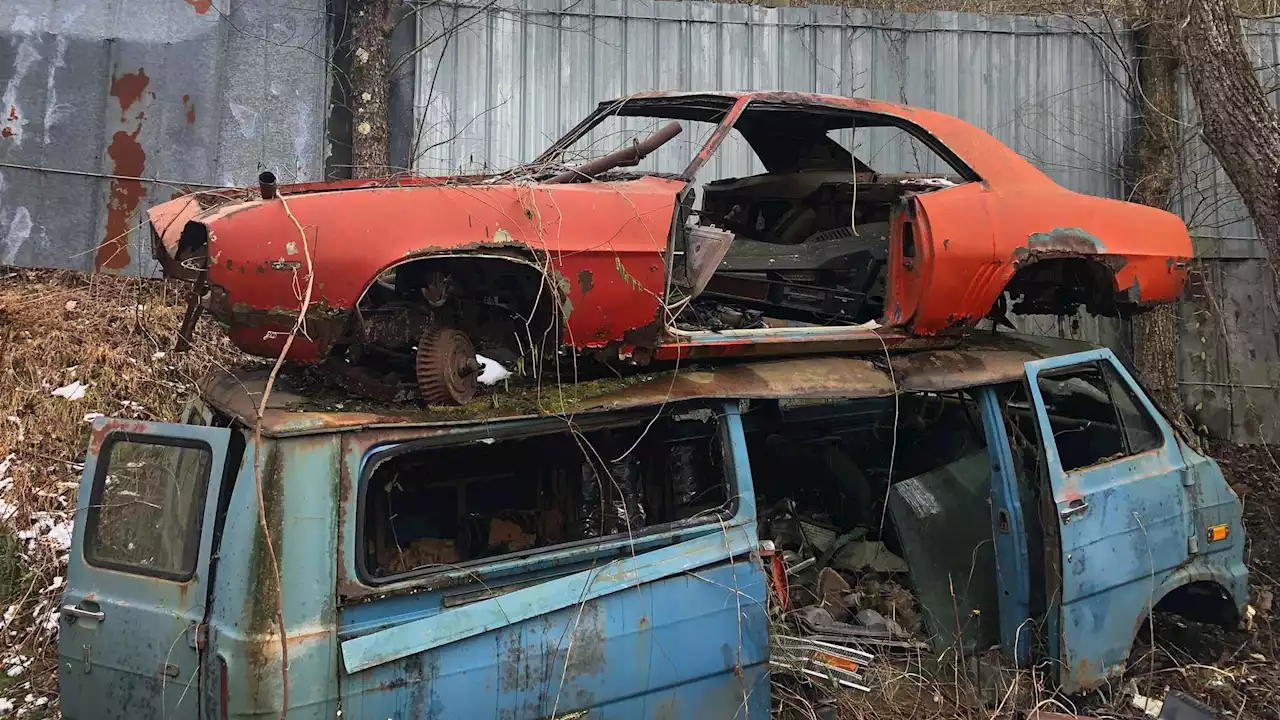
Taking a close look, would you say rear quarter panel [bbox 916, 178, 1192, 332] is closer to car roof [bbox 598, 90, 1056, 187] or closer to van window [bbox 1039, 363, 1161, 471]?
car roof [bbox 598, 90, 1056, 187]

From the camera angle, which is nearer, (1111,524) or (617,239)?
(617,239)

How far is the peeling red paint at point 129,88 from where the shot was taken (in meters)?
5.82

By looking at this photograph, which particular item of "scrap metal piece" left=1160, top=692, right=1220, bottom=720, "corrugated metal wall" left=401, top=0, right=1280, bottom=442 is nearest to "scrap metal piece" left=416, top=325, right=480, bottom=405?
"scrap metal piece" left=1160, top=692, right=1220, bottom=720

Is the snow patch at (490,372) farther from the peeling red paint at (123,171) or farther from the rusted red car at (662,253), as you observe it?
the peeling red paint at (123,171)

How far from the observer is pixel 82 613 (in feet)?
8.56

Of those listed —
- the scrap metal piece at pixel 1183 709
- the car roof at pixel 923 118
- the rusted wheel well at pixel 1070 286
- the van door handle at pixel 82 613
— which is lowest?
the scrap metal piece at pixel 1183 709

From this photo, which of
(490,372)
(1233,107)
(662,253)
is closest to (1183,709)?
(662,253)

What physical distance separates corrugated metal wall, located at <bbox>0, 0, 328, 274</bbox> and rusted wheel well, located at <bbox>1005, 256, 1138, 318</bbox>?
15.8ft

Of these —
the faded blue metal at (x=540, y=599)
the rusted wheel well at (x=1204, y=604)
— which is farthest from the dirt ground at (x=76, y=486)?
the faded blue metal at (x=540, y=599)

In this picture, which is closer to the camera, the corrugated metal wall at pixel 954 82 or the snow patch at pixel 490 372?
the snow patch at pixel 490 372

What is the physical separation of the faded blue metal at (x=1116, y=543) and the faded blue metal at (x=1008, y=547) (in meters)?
0.14

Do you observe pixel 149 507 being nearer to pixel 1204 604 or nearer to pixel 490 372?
pixel 490 372

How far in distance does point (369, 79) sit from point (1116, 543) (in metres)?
5.23

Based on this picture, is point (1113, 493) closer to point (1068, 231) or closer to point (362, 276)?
point (1068, 231)
